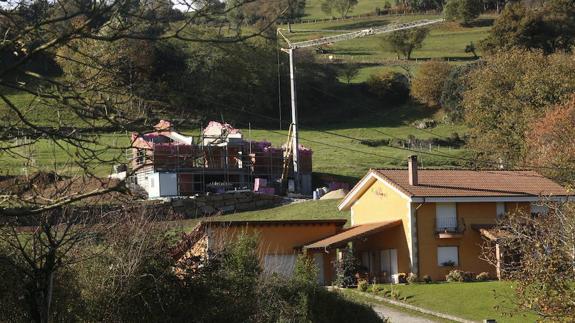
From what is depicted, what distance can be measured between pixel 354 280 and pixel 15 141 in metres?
30.2

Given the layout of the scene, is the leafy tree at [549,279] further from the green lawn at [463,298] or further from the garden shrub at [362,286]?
the garden shrub at [362,286]

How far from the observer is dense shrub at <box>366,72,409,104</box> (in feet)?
291

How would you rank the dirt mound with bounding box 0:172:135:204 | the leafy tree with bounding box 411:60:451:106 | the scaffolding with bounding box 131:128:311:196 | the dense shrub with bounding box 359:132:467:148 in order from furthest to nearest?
the leafy tree with bounding box 411:60:451:106
the dense shrub with bounding box 359:132:467:148
the scaffolding with bounding box 131:128:311:196
the dirt mound with bounding box 0:172:135:204

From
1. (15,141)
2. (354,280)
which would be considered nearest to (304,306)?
(15,141)

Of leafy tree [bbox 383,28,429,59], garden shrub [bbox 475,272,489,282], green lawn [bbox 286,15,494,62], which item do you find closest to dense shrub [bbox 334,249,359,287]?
garden shrub [bbox 475,272,489,282]

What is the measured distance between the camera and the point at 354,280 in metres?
36.1

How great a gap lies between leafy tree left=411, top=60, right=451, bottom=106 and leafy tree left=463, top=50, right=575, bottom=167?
21814 millimetres

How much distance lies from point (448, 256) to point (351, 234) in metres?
4.25

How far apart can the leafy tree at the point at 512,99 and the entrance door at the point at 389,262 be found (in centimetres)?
1862

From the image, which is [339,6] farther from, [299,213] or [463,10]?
[299,213]

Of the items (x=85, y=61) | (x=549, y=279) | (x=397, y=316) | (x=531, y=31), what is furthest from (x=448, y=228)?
(x=531, y=31)

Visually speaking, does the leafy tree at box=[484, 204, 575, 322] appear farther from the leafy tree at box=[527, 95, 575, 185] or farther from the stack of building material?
the stack of building material

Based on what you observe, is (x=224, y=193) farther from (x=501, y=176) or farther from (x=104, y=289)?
(x=104, y=289)

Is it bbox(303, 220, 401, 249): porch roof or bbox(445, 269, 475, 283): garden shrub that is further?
bbox(445, 269, 475, 283): garden shrub
